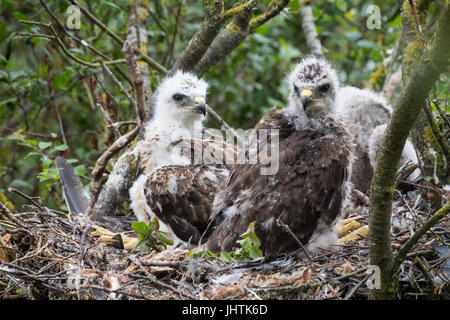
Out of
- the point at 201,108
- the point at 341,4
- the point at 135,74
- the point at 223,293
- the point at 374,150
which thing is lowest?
the point at 223,293

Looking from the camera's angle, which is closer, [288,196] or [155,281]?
[155,281]

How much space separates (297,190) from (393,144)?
1364 millimetres

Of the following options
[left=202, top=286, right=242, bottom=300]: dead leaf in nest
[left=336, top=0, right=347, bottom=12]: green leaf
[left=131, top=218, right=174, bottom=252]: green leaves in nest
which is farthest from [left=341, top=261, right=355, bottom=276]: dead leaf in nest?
[left=336, top=0, right=347, bottom=12]: green leaf

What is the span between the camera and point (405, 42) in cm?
398

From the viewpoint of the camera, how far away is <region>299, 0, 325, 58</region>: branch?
6.07 m

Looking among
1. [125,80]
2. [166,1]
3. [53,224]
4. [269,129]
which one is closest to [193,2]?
[166,1]

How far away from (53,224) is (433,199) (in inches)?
112

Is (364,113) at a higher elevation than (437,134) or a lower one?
higher

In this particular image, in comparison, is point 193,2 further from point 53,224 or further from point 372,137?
point 53,224

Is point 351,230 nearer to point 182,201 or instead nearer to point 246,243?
point 246,243

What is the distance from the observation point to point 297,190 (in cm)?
370

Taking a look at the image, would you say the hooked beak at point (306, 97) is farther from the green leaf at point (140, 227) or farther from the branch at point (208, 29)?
the green leaf at point (140, 227)

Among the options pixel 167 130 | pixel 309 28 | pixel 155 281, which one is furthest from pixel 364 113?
pixel 155 281

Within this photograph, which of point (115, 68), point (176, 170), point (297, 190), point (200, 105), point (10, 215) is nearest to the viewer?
point (10, 215)
